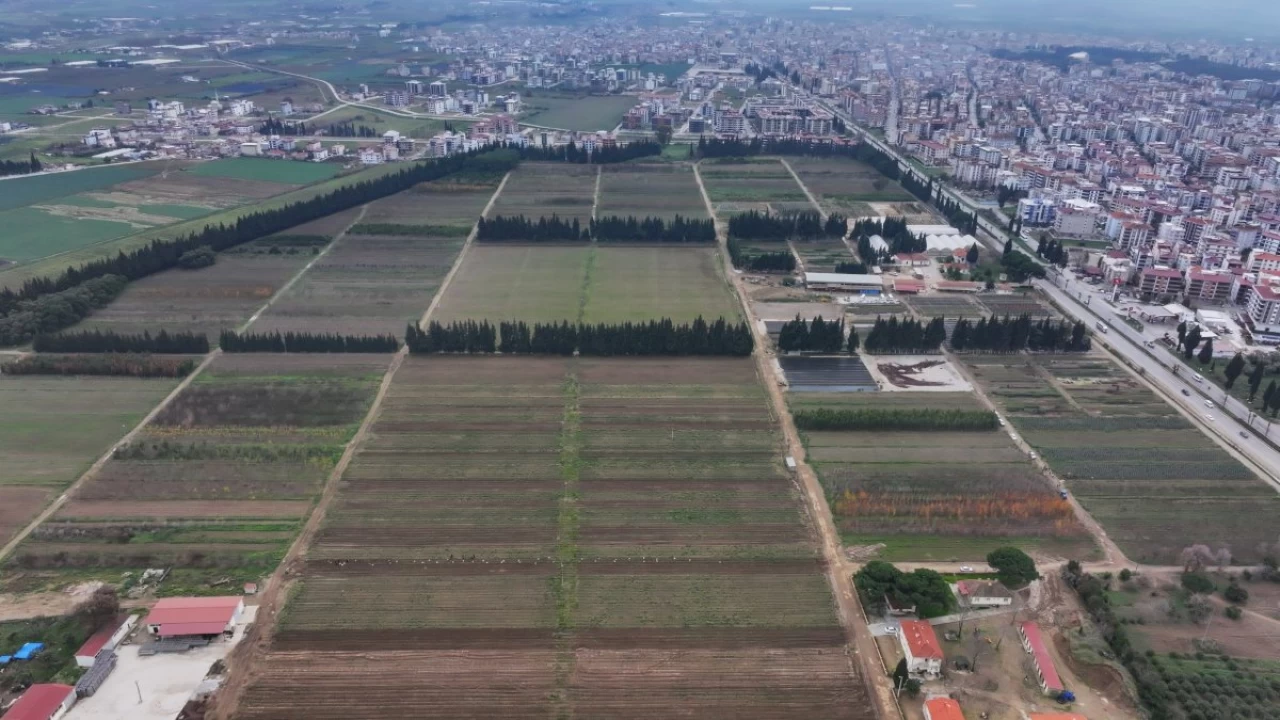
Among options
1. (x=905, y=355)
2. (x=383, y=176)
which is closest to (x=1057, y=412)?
(x=905, y=355)

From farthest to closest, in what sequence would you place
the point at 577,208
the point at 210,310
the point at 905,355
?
the point at 577,208
the point at 210,310
the point at 905,355

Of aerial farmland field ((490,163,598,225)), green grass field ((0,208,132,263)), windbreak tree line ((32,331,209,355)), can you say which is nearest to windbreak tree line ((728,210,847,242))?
aerial farmland field ((490,163,598,225))

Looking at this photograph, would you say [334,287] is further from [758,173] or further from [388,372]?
[758,173]

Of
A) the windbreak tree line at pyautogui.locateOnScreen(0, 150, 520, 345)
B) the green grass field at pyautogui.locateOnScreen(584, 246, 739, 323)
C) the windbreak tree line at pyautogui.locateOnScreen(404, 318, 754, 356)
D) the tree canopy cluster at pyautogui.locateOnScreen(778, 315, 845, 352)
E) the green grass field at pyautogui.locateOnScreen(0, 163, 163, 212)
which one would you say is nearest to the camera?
the windbreak tree line at pyautogui.locateOnScreen(404, 318, 754, 356)

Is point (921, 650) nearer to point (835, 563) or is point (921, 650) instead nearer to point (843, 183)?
point (835, 563)

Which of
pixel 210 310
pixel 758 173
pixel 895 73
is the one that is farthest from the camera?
pixel 895 73

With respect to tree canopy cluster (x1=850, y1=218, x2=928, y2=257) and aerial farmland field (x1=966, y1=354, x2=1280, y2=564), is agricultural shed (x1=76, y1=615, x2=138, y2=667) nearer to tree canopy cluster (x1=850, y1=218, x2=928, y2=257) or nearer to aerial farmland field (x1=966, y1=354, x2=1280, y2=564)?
aerial farmland field (x1=966, y1=354, x2=1280, y2=564)
